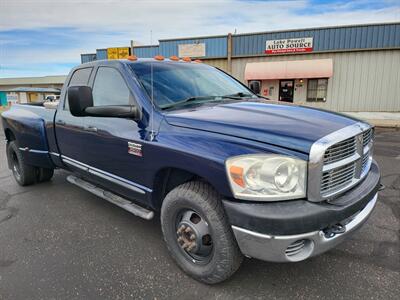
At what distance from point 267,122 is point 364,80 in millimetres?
19335

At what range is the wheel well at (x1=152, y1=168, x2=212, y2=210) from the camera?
257cm

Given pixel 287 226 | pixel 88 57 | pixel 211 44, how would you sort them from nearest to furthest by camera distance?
pixel 287 226 < pixel 211 44 < pixel 88 57

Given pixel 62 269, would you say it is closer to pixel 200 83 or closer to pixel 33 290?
pixel 33 290

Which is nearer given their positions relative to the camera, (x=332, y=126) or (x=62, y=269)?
(x=332, y=126)

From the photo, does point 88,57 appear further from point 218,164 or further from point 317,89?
point 218,164

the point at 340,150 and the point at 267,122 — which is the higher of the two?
the point at 267,122

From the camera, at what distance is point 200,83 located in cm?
335

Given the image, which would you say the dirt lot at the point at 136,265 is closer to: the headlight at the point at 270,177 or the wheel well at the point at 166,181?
the wheel well at the point at 166,181

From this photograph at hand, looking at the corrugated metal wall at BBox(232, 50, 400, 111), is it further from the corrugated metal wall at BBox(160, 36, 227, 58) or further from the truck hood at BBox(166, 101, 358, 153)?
the truck hood at BBox(166, 101, 358, 153)

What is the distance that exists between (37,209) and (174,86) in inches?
102

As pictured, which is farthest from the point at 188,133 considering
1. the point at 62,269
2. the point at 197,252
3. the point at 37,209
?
the point at 37,209

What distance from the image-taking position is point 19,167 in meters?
5.09

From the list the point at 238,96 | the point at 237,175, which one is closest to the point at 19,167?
the point at 238,96

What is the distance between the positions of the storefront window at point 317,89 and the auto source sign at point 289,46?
6.64 feet
